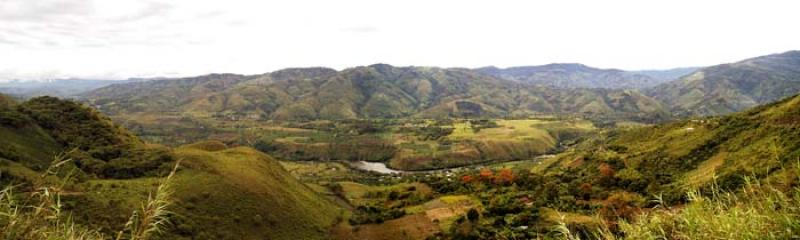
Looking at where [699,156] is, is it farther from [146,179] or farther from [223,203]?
[146,179]

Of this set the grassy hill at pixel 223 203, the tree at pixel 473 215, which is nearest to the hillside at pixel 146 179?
the grassy hill at pixel 223 203

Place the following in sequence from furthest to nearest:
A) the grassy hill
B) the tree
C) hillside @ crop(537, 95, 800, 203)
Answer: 1. the tree
2. the grassy hill
3. hillside @ crop(537, 95, 800, 203)

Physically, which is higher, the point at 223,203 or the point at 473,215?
the point at 223,203

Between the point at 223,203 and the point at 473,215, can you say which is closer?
the point at 473,215

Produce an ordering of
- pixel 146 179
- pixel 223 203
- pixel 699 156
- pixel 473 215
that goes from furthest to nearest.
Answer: pixel 699 156 < pixel 146 179 < pixel 223 203 < pixel 473 215

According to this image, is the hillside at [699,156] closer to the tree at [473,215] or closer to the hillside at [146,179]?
the tree at [473,215]

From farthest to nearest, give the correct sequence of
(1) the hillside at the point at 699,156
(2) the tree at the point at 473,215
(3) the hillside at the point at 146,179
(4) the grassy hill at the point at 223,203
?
(2) the tree at the point at 473,215
(3) the hillside at the point at 146,179
(4) the grassy hill at the point at 223,203
(1) the hillside at the point at 699,156

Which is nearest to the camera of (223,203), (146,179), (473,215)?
(473,215)

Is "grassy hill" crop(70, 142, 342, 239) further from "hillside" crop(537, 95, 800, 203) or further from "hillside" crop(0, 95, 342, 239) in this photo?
"hillside" crop(537, 95, 800, 203)

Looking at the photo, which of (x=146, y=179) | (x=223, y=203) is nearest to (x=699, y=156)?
(x=223, y=203)

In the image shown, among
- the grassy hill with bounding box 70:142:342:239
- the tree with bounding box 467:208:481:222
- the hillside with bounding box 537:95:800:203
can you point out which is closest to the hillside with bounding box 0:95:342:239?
the grassy hill with bounding box 70:142:342:239

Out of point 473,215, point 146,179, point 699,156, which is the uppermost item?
point 699,156

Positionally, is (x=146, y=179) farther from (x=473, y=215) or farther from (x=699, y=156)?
(x=699, y=156)
